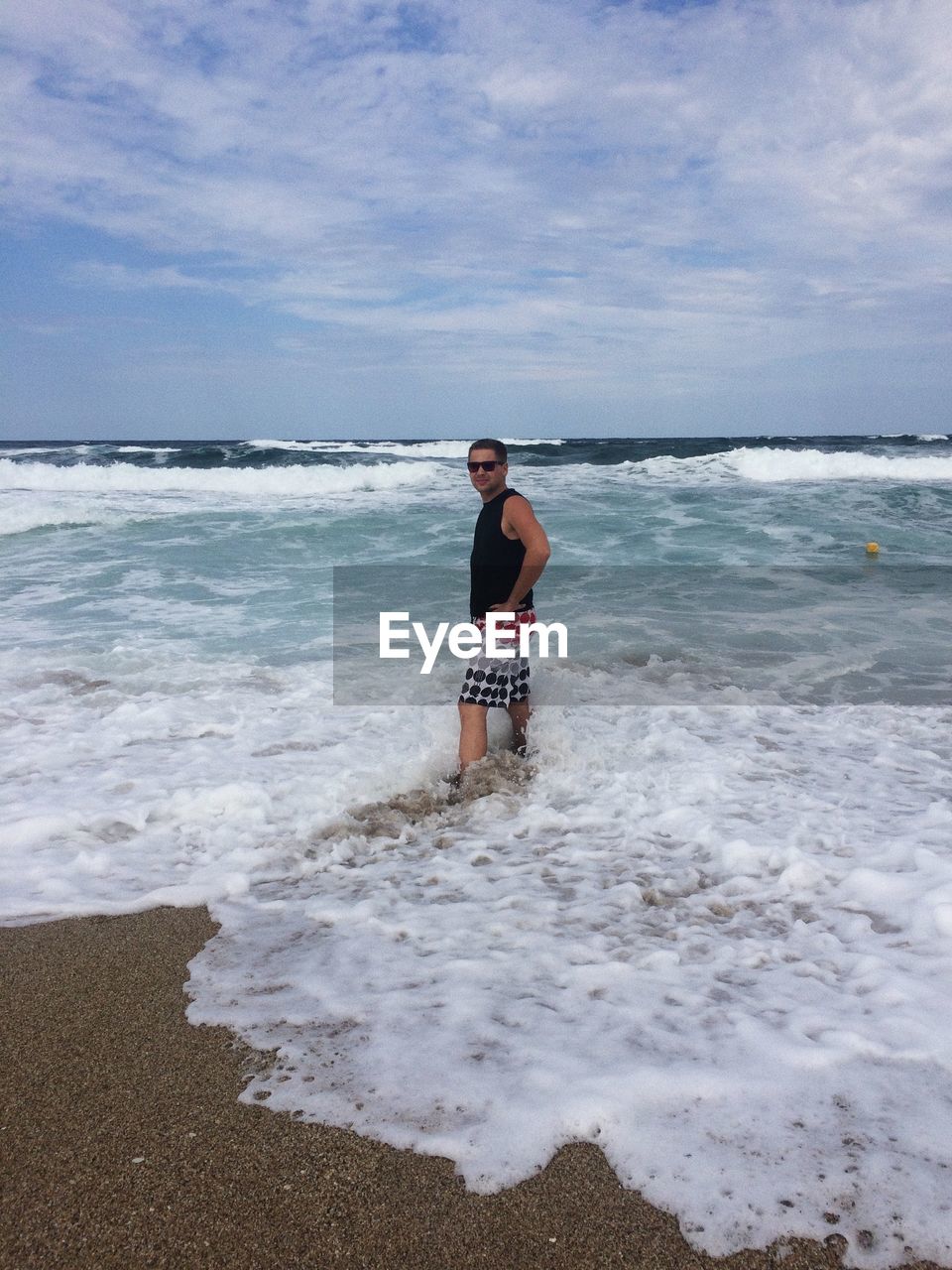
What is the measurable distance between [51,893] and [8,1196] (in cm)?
174

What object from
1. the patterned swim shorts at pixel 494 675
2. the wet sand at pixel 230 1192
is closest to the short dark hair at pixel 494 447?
the patterned swim shorts at pixel 494 675

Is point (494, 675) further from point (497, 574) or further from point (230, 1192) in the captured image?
point (230, 1192)

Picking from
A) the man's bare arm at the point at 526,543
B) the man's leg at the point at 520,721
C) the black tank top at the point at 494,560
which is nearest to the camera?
the man's bare arm at the point at 526,543

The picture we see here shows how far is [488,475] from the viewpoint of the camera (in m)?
4.81

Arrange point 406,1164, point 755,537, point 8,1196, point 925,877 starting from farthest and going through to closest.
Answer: point 755,537
point 925,877
point 406,1164
point 8,1196

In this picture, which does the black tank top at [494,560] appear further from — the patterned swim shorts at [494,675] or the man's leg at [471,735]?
the man's leg at [471,735]

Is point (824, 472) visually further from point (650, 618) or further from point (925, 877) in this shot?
point (925, 877)

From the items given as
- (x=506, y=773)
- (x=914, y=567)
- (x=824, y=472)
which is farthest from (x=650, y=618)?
(x=824, y=472)

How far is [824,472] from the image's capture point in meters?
29.3

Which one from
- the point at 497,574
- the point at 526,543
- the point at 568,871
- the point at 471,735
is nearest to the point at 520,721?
the point at 471,735

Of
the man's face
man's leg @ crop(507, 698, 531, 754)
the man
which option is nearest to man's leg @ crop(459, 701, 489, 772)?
the man

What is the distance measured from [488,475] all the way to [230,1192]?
3.62 metres

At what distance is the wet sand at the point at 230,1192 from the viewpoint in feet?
6.21

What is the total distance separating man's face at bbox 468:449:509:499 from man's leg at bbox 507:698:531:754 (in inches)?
51.6
